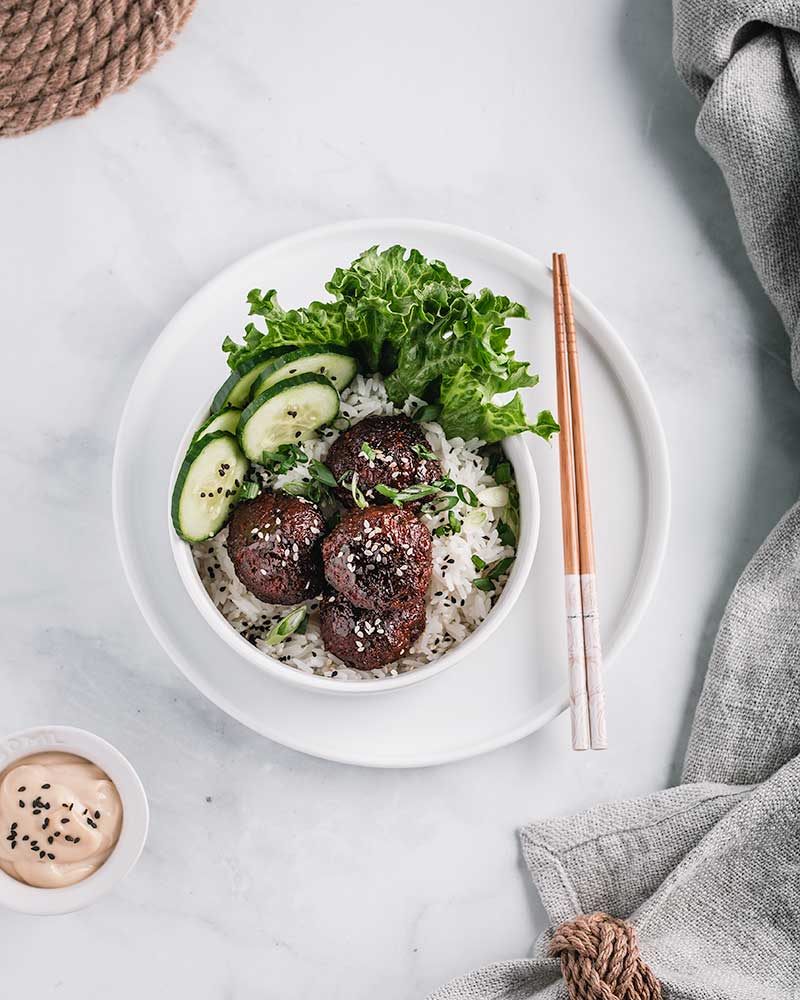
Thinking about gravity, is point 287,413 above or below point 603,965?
above

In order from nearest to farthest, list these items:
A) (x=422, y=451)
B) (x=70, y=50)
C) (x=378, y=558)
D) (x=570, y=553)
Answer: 1. (x=378, y=558)
2. (x=422, y=451)
3. (x=570, y=553)
4. (x=70, y=50)

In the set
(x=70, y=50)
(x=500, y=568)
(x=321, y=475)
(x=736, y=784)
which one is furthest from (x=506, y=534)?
(x=70, y=50)

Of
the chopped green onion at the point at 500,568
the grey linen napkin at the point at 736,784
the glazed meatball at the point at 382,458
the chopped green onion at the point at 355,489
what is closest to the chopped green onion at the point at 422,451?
the glazed meatball at the point at 382,458

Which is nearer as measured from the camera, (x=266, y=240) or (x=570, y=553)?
(x=570, y=553)

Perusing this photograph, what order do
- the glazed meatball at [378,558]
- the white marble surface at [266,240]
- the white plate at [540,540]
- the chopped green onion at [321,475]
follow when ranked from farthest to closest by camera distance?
1. the white marble surface at [266,240]
2. the white plate at [540,540]
3. the chopped green onion at [321,475]
4. the glazed meatball at [378,558]

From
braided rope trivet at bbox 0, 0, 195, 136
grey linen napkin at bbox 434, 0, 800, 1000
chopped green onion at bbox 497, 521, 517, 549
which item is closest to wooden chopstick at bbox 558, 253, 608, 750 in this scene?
chopped green onion at bbox 497, 521, 517, 549

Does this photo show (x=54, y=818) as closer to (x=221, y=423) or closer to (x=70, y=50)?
(x=221, y=423)

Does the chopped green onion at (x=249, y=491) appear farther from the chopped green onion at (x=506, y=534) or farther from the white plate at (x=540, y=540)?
the chopped green onion at (x=506, y=534)
